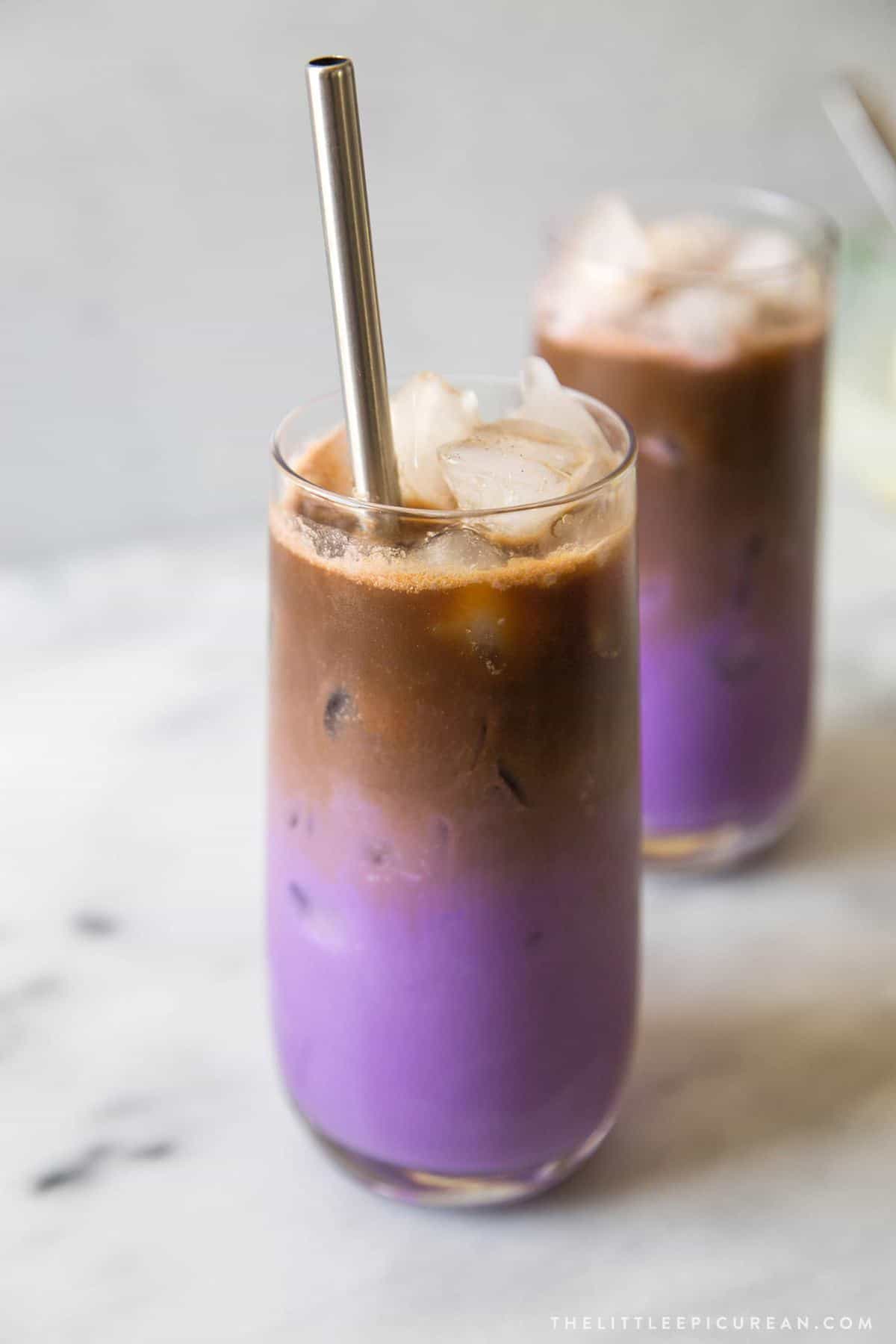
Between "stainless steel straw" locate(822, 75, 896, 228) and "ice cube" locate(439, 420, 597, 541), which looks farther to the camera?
"stainless steel straw" locate(822, 75, 896, 228)

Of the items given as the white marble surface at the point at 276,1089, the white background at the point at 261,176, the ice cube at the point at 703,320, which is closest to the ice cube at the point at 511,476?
the ice cube at the point at 703,320

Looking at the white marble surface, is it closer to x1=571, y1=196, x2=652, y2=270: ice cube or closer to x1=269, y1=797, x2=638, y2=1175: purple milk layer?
x1=269, y1=797, x2=638, y2=1175: purple milk layer

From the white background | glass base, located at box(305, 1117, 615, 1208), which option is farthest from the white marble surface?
the white background

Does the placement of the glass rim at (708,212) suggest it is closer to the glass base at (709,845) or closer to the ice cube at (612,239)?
the ice cube at (612,239)

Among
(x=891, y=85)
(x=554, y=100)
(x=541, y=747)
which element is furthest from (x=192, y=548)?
(x=891, y=85)

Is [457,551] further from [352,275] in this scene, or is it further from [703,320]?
[703,320]

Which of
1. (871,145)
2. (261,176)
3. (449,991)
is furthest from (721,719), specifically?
(261,176)
